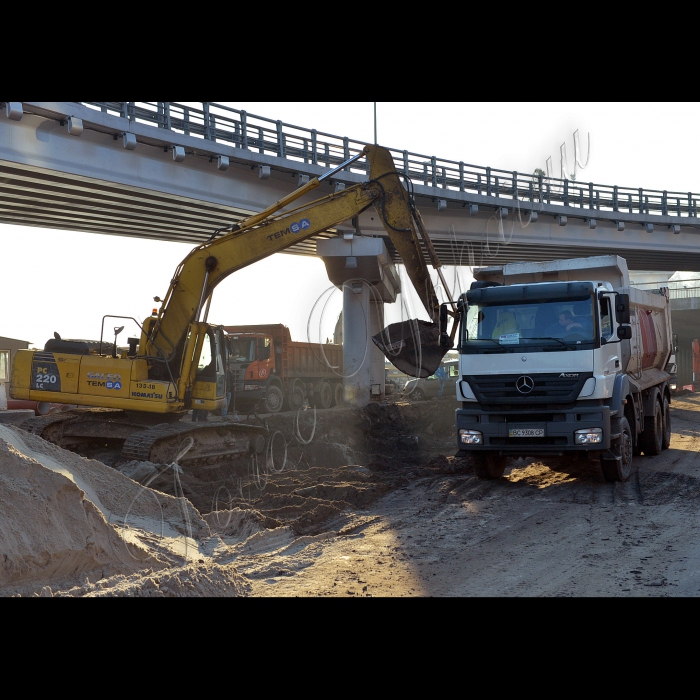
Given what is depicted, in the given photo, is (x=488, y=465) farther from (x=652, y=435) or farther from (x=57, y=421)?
(x=57, y=421)

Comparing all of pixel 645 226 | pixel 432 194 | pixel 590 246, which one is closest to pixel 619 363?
pixel 432 194

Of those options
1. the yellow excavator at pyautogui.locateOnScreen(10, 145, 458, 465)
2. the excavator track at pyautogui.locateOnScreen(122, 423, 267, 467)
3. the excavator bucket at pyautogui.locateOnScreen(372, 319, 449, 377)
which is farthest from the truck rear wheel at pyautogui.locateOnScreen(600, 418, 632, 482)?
the excavator track at pyautogui.locateOnScreen(122, 423, 267, 467)

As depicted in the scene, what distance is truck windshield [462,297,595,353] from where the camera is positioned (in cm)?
1109

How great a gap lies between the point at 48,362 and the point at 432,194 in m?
20.0

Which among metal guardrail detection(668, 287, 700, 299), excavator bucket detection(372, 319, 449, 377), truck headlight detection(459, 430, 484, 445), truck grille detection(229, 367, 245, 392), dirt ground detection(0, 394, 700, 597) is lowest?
dirt ground detection(0, 394, 700, 597)

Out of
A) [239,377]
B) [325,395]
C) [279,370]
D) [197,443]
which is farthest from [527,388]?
[325,395]

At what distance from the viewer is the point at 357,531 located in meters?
9.29

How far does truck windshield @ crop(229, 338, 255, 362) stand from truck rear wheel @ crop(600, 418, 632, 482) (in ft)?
53.2

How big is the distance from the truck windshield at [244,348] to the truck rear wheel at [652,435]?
14.7 m

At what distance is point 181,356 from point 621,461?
7.98 meters

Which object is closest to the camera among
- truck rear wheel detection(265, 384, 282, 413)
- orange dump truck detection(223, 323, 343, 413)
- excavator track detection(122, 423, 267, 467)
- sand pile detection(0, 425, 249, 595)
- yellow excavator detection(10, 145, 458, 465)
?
sand pile detection(0, 425, 249, 595)

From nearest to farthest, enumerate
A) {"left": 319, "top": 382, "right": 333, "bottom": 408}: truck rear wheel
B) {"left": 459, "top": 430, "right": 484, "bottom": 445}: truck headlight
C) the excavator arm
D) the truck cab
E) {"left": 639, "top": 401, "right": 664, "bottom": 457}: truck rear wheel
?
{"left": 459, "top": 430, "right": 484, "bottom": 445}: truck headlight, the excavator arm, {"left": 639, "top": 401, "right": 664, "bottom": 457}: truck rear wheel, the truck cab, {"left": 319, "top": 382, "right": 333, "bottom": 408}: truck rear wheel

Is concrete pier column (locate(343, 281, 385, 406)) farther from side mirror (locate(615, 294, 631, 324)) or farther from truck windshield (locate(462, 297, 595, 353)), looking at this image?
side mirror (locate(615, 294, 631, 324))
